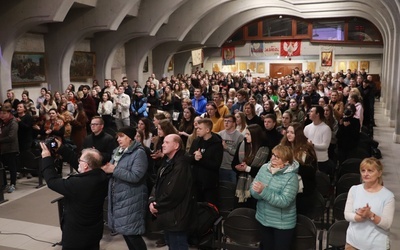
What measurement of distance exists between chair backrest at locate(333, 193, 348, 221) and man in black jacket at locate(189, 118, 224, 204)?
1.58 m

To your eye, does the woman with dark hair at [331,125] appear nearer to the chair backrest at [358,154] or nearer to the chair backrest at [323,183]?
the chair backrest at [358,154]

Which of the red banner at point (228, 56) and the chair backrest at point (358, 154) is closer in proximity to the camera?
the chair backrest at point (358, 154)

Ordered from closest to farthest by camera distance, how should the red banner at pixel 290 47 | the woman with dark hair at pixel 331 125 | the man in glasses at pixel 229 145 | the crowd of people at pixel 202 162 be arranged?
the crowd of people at pixel 202 162 < the man in glasses at pixel 229 145 < the woman with dark hair at pixel 331 125 < the red banner at pixel 290 47

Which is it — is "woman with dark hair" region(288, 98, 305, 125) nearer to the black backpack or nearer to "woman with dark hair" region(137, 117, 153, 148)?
"woman with dark hair" region(137, 117, 153, 148)

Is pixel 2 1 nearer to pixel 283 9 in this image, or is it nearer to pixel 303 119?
pixel 303 119

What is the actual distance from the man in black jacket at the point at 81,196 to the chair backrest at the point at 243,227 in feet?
5.10

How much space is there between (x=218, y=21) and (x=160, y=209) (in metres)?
21.4

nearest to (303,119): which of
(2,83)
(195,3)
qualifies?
(2,83)

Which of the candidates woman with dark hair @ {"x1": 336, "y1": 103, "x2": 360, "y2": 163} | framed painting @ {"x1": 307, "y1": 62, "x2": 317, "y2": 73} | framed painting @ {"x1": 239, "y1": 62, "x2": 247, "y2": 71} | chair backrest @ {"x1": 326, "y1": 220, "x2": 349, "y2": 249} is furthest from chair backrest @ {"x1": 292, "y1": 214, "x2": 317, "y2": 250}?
framed painting @ {"x1": 239, "y1": 62, "x2": 247, "y2": 71}

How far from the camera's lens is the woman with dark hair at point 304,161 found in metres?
4.36

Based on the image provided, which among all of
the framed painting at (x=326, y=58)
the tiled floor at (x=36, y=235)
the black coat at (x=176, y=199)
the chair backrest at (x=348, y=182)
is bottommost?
the tiled floor at (x=36, y=235)

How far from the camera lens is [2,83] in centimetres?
1253

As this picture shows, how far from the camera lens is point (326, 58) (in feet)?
91.4

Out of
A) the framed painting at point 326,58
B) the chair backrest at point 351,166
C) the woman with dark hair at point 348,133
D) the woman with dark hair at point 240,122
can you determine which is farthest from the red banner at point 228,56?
the chair backrest at point 351,166
